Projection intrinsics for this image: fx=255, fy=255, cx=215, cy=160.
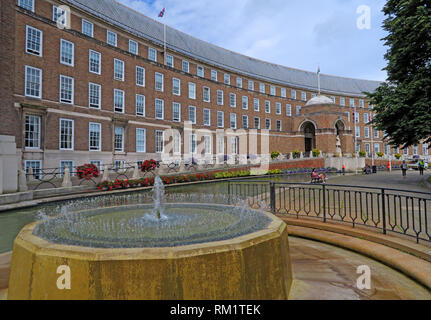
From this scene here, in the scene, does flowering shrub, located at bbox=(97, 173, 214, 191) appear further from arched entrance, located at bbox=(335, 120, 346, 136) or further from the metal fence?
arched entrance, located at bbox=(335, 120, 346, 136)

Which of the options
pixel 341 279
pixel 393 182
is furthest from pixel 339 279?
pixel 393 182

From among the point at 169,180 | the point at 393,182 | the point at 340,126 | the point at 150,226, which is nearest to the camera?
the point at 150,226

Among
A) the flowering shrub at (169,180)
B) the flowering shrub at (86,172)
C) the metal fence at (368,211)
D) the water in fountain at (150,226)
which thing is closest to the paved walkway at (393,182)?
the metal fence at (368,211)

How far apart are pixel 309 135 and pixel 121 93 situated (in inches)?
1524

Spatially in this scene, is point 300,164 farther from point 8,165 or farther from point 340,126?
point 8,165

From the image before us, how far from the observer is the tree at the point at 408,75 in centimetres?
1620

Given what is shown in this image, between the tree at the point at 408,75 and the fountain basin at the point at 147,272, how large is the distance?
1873 centimetres

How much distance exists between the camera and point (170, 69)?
1319 inches

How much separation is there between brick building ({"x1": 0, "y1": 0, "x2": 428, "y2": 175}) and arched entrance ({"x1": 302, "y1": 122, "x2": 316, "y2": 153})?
230 millimetres

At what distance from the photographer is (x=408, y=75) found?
1839 centimetres

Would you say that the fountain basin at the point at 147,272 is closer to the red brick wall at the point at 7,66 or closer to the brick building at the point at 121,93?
the red brick wall at the point at 7,66

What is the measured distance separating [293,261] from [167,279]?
2752mm
